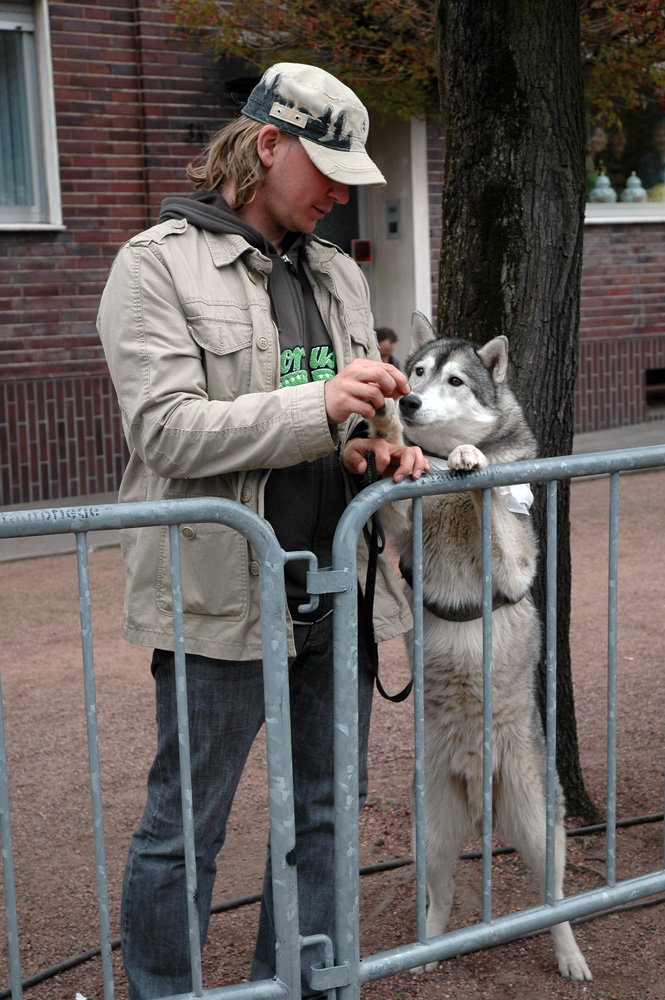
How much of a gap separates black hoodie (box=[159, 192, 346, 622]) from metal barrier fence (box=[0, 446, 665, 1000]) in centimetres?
13

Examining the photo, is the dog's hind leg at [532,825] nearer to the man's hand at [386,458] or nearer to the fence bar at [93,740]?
the man's hand at [386,458]

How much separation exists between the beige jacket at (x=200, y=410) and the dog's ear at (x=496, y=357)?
35.5 inches

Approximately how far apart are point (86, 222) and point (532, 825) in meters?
7.90

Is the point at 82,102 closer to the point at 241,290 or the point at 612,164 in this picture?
the point at 612,164

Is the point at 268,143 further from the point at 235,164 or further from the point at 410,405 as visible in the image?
the point at 410,405

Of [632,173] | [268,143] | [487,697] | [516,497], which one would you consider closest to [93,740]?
[487,697]

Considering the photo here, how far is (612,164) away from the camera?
1288 centimetres

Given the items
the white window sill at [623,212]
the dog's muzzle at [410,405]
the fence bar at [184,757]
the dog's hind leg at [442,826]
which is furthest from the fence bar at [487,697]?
the white window sill at [623,212]

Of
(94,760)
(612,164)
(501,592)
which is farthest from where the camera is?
(612,164)

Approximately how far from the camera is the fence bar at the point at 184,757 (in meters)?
2.30

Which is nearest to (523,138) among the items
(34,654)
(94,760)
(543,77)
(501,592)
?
(543,77)

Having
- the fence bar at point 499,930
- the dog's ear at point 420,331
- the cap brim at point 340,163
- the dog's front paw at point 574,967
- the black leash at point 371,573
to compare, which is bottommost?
the dog's front paw at point 574,967

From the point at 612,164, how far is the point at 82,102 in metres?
6.42

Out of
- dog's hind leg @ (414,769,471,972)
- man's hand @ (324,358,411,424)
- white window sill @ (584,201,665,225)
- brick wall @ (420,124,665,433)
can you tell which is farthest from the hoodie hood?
white window sill @ (584,201,665,225)
